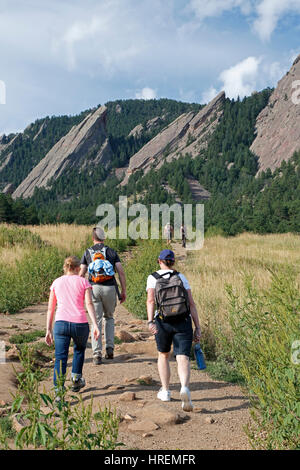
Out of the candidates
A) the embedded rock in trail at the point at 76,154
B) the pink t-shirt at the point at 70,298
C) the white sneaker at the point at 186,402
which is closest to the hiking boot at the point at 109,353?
the pink t-shirt at the point at 70,298

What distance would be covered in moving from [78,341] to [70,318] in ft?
0.85

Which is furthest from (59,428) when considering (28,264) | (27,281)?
(28,264)

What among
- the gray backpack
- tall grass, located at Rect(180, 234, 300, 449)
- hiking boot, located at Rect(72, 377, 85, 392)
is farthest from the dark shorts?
hiking boot, located at Rect(72, 377, 85, 392)

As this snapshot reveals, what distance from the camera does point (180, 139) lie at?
424 feet

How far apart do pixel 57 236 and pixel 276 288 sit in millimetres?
15448

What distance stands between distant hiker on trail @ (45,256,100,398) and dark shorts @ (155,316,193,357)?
2.51 feet

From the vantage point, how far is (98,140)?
456 feet

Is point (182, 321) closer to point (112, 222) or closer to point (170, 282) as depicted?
point (170, 282)

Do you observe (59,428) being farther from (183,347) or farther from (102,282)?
(102,282)

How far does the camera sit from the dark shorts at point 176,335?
4.56 metres

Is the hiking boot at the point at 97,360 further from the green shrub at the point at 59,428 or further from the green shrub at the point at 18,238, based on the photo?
the green shrub at the point at 18,238

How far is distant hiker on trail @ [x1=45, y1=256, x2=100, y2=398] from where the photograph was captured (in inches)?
188

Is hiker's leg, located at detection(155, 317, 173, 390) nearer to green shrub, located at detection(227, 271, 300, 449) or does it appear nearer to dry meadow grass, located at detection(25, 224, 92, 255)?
green shrub, located at detection(227, 271, 300, 449)
